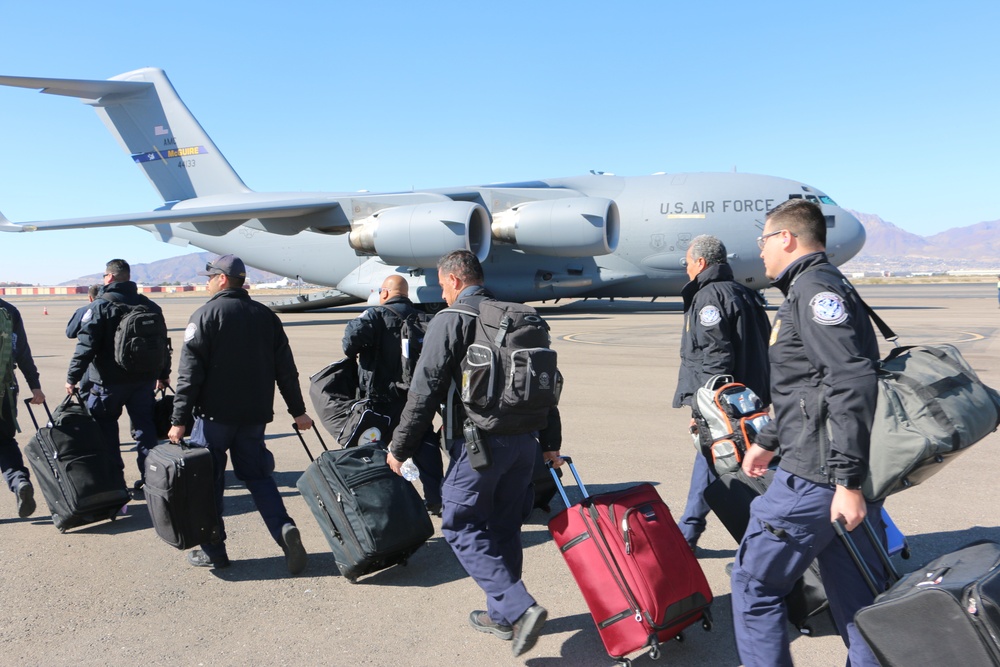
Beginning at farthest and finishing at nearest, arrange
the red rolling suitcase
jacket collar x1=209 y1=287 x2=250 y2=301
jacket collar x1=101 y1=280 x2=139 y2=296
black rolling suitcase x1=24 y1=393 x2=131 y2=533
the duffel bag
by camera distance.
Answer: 1. jacket collar x1=101 y1=280 x2=139 y2=296
2. black rolling suitcase x1=24 y1=393 x2=131 y2=533
3. jacket collar x1=209 y1=287 x2=250 y2=301
4. the red rolling suitcase
5. the duffel bag

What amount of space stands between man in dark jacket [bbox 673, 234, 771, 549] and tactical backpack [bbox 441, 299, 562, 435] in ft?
3.85

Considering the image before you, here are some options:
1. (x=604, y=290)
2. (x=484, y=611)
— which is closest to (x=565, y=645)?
(x=484, y=611)

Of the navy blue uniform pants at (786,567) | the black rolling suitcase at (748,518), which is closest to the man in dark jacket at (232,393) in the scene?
the black rolling suitcase at (748,518)

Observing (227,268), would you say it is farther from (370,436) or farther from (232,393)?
(370,436)

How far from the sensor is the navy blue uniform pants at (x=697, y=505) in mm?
4016

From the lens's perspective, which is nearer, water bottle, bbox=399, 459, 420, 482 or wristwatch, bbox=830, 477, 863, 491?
wristwatch, bbox=830, 477, 863, 491

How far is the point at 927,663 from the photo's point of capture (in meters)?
2.21

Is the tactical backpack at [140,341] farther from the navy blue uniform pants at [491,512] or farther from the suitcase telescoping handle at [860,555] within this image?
the suitcase telescoping handle at [860,555]

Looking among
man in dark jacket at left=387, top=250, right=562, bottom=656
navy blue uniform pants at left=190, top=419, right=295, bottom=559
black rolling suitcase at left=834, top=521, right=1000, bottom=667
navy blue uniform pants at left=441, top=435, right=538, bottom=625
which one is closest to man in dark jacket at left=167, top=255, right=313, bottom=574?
navy blue uniform pants at left=190, top=419, right=295, bottom=559

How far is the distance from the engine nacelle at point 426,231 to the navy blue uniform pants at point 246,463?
41.4ft

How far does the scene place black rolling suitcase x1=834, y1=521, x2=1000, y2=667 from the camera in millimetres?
2105

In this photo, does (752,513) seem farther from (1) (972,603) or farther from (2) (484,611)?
(2) (484,611)

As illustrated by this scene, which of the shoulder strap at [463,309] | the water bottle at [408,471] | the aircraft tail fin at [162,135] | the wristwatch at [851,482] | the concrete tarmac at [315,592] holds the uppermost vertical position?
the aircraft tail fin at [162,135]

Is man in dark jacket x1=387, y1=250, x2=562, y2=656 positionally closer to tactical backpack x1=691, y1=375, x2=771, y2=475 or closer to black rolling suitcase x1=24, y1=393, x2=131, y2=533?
tactical backpack x1=691, y1=375, x2=771, y2=475
